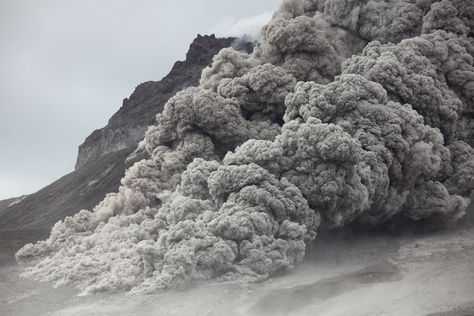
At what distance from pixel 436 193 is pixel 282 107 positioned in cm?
905

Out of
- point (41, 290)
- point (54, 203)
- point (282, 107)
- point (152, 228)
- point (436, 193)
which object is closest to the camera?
point (41, 290)

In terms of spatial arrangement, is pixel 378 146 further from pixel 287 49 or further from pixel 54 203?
pixel 54 203

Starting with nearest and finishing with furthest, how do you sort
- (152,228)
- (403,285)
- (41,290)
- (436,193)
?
(403,285) < (41,290) < (152,228) < (436,193)

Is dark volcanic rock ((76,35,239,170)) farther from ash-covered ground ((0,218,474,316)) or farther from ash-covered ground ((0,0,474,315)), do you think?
ash-covered ground ((0,218,474,316))

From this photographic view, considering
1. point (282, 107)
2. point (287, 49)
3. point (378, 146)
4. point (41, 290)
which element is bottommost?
point (41, 290)

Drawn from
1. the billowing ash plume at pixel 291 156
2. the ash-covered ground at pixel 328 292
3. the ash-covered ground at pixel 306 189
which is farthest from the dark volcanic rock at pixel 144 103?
the ash-covered ground at pixel 328 292

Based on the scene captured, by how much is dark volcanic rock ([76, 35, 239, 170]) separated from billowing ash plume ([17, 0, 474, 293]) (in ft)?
135

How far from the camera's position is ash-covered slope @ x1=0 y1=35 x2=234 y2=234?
189 ft

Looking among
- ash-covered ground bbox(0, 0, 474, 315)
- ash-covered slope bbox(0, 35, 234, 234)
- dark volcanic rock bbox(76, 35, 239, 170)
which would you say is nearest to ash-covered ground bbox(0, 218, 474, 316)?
ash-covered ground bbox(0, 0, 474, 315)

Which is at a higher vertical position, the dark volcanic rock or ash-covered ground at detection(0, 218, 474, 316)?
the dark volcanic rock

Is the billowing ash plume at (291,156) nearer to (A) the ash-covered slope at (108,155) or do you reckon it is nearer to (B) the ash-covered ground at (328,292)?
(B) the ash-covered ground at (328,292)

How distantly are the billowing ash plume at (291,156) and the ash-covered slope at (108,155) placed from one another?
20.9 metres

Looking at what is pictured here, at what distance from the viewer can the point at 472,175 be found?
1219 inches

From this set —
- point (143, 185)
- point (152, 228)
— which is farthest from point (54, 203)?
point (152, 228)
